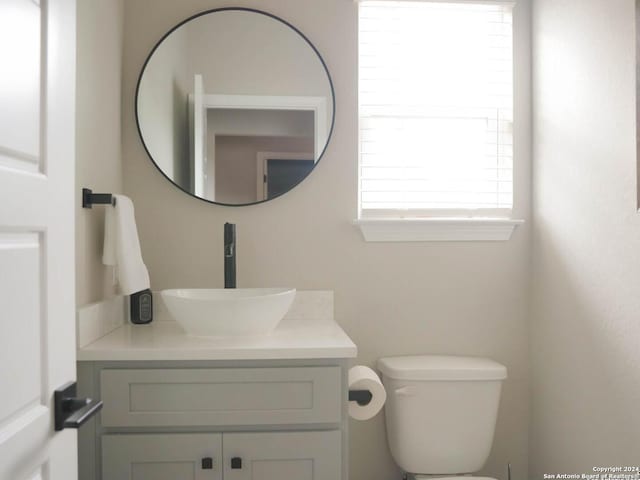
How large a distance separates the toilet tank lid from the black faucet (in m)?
0.65

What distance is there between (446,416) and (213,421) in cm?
85

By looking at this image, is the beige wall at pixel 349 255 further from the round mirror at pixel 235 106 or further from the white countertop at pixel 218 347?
the white countertop at pixel 218 347

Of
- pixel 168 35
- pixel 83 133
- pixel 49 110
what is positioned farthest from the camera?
pixel 168 35

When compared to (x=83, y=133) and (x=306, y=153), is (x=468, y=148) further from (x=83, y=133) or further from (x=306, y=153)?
(x=83, y=133)

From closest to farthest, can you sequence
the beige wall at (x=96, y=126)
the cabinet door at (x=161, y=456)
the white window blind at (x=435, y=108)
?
the cabinet door at (x=161, y=456) < the beige wall at (x=96, y=126) < the white window blind at (x=435, y=108)

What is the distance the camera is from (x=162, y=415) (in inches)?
61.0

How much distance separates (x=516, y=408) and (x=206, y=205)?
1491 mm

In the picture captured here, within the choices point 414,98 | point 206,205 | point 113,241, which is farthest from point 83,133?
point 414,98

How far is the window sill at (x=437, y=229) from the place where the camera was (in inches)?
84.7

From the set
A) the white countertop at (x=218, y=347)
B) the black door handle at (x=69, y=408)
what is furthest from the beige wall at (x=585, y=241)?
the black door handle at (x=69, y=408)

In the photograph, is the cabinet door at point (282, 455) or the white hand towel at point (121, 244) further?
the white hand towel at point (121, 244)

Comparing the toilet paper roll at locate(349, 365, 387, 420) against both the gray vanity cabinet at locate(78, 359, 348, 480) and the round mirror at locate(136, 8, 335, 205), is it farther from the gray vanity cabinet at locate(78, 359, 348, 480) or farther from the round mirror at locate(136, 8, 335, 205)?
the round mirror at locate(136, 8, 335, 205)

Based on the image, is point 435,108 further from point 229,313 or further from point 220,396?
point 220,396

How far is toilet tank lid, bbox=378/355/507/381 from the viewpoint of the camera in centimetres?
195
